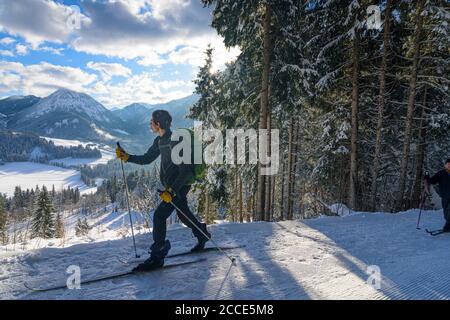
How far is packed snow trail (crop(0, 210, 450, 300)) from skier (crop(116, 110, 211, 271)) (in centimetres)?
36

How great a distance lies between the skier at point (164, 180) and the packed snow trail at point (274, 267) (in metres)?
0.36

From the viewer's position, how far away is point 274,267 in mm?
5145

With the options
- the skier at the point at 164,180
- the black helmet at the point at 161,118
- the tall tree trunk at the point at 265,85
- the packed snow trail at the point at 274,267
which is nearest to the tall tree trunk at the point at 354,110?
the tall tree trunk at the point at 265,85

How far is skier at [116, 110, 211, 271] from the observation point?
16.7 ft

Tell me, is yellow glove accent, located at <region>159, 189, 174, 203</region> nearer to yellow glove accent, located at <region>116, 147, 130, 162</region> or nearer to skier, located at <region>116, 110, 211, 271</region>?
skier, located at <region>116, 110, 211, 271</region>

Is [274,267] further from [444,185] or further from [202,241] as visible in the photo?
[444,185]

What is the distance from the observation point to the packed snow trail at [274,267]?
410 centimetres

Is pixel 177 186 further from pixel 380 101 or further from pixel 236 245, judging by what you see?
pixel 380 101

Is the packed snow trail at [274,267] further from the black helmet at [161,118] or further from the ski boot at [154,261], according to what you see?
the black helmet at [161,118]

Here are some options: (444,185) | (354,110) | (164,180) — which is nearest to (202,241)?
(164,180)

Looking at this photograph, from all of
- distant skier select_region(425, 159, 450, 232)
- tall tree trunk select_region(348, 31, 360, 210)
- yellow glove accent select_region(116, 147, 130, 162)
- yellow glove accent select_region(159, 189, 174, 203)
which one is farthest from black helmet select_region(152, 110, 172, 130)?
tall tree trunk select_region(348, 31, 360, 210)
